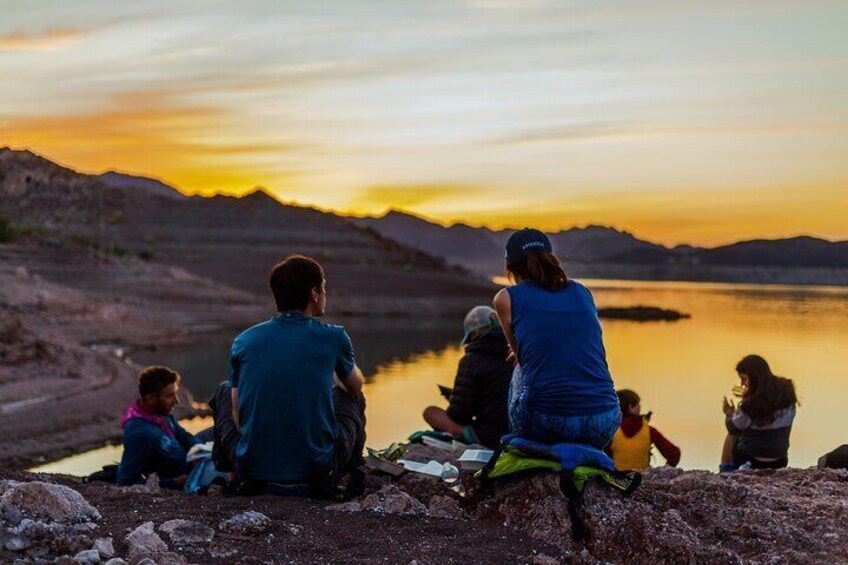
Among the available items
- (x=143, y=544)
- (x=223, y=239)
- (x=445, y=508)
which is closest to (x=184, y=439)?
(x=445, y=508)

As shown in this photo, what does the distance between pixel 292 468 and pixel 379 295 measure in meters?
49.7

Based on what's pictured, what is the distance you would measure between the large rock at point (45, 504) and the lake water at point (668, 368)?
31.5 ft

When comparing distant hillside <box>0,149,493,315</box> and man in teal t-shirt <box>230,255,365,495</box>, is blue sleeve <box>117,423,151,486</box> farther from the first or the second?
distant hillside <box>0,149,493,315</box>

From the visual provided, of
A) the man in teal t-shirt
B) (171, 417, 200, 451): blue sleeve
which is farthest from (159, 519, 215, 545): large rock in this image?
(171, 417, 200, 451): blue sleeve

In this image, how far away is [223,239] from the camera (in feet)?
265

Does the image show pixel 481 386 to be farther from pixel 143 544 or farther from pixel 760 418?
pixel 143 544

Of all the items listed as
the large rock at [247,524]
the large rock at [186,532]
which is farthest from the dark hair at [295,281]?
the large rock at [186,532]

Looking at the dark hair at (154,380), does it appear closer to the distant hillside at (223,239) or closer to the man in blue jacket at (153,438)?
the man in blue jacket at (153,438)

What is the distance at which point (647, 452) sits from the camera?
7.20m

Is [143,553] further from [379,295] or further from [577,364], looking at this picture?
[379,295]

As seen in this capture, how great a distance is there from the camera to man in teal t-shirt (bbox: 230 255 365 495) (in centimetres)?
549

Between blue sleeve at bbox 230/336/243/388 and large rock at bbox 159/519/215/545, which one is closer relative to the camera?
large rock at bbox 159/519/215/545

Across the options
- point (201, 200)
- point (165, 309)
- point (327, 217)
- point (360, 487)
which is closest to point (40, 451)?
point (360, 487)

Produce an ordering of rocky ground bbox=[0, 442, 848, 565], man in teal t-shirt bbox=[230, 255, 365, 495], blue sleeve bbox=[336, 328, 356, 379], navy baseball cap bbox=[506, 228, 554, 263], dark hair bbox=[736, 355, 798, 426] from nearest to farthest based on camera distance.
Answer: rocky ground bbox=[0, 442, 848, 565]
navy baseball cap bbox=[506, 228, 554, 263]
man in teal t-shirt bbox=[230, 255, 365, 495]
blue sleeve bbox=[336, 328, 356, 379]
dark hair bbox=[736, 355, 798, 426]
